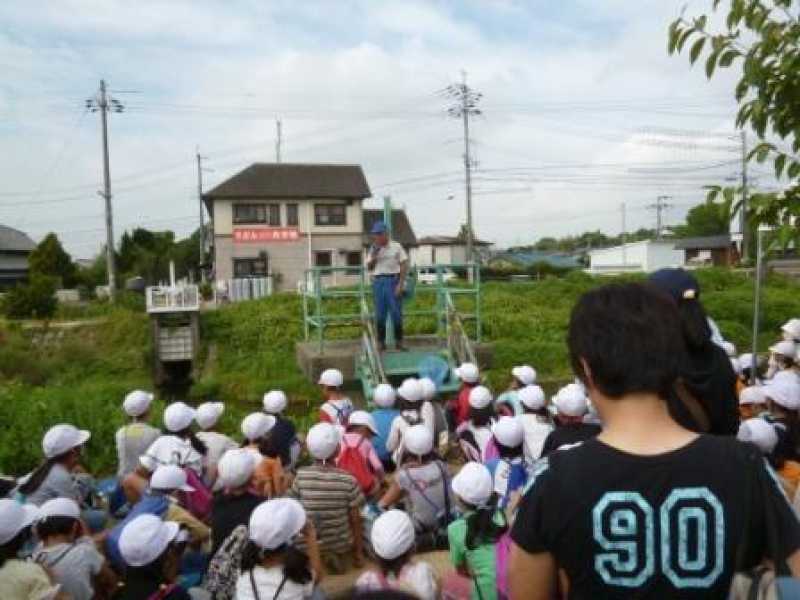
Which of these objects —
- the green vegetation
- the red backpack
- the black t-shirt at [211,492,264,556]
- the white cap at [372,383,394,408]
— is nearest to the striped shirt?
the black t-shirt at [211,492,264,556]

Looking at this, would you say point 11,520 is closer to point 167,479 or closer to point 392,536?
point 167,479

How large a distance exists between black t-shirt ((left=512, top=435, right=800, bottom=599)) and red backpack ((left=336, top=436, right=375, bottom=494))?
3.73m

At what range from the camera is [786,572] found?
1.35 metres

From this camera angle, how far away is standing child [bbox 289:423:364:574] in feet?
14.1

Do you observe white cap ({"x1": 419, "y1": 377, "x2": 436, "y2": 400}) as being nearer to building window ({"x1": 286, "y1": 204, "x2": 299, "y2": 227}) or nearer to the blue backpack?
the blue backpack

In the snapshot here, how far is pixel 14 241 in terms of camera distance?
44.6 metres

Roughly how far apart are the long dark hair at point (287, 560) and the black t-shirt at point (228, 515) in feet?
2.43

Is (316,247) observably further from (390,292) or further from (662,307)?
(662,307)

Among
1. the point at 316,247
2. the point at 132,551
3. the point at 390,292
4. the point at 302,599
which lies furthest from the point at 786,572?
the point at 316,247

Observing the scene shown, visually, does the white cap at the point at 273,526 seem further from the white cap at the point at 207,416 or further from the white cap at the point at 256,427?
the white cap at the point at 207,416

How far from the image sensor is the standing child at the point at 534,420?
202 inches

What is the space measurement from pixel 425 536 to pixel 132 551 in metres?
2.11

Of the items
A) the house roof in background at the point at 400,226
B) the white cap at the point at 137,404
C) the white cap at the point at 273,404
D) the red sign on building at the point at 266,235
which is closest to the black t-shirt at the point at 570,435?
the white cap at the point at 273,404

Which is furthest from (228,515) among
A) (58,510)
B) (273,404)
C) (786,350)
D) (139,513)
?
(786,350)
